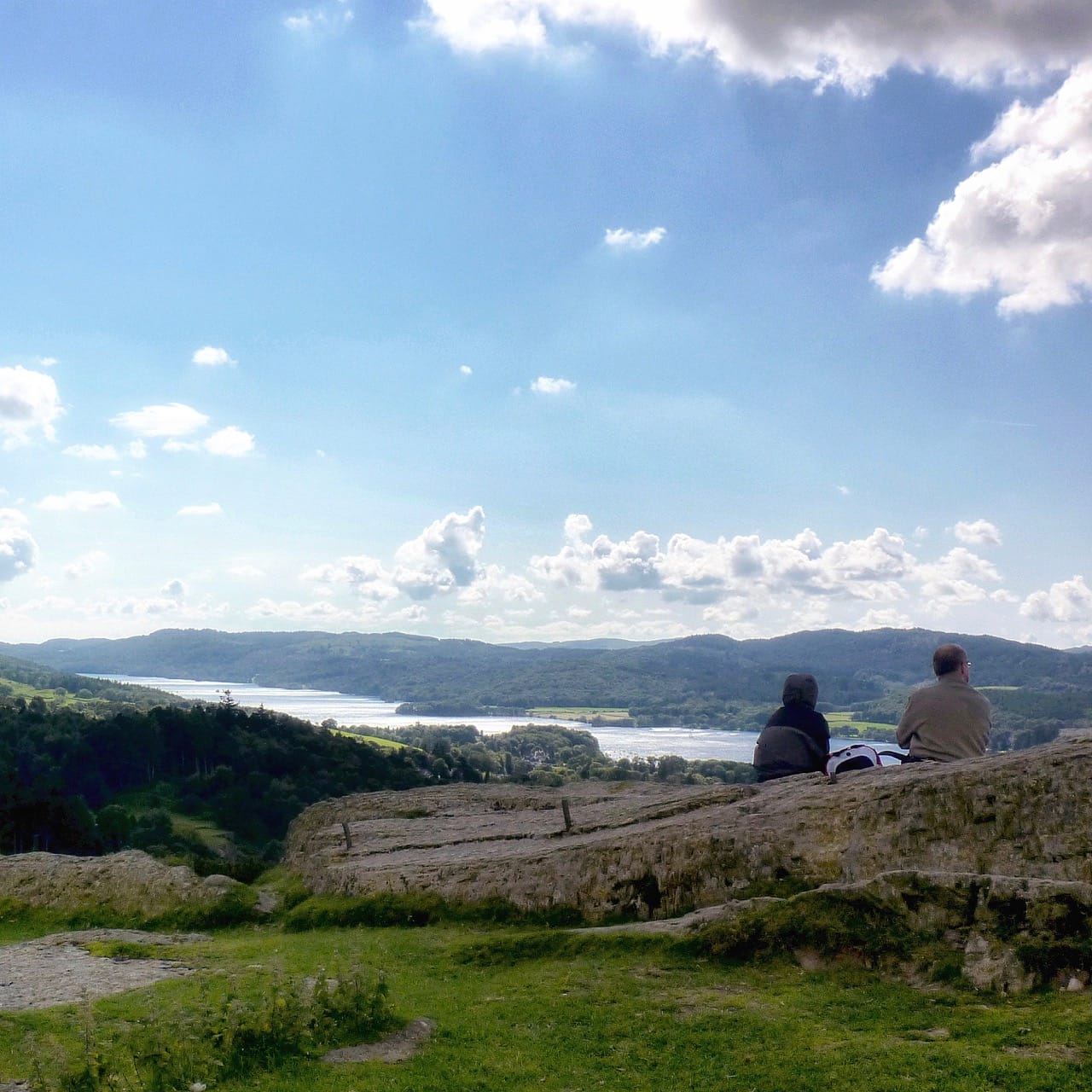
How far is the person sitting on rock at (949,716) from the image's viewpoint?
1591cm

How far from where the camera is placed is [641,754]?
153500 mm

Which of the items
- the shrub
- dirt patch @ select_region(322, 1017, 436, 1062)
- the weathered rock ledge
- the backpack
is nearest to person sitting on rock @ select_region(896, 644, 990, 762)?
the weathered rock ledge

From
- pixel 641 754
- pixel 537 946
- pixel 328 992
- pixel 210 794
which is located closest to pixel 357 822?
pixel 537 946

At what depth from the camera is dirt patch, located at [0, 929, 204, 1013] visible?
1411 centimetres

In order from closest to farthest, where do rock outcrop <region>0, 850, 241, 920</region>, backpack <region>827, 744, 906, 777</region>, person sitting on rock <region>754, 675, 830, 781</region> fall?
1. backpack <region>827, 744, 906, 777</region>
2. person sitting on rock <region>754, 675, 830, 781</region>
3. rock outcrop <region>0, 850, 241, 920</region>

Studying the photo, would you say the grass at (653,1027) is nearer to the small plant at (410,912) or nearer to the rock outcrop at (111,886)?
the small plant at (410,912)

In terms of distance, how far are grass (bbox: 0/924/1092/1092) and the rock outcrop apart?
9.18 m

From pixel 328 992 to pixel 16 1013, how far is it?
5099 millimetres

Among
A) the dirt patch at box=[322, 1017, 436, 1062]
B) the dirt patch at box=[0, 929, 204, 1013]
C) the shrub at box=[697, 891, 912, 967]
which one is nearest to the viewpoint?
the dirt patch at box=[322, 1017, 436, 1062]

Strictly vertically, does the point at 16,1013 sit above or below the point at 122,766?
above

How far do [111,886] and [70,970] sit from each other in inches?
306

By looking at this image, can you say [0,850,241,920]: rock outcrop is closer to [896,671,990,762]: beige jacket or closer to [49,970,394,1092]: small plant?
[49,970,394,1092]: small plant

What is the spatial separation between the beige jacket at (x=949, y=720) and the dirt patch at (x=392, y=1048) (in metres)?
9.91

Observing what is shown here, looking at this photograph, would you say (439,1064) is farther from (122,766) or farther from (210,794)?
(122,766)
